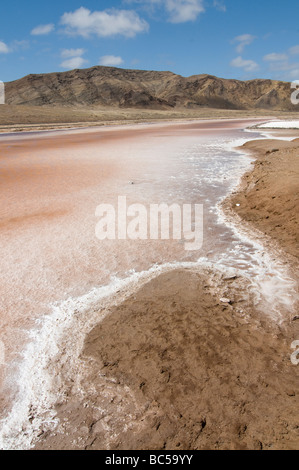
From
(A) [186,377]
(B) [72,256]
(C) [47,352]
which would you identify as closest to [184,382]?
(A) [186,377]

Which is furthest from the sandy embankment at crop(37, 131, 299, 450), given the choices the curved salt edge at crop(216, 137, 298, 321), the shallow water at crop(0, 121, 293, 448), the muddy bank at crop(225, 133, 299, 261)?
the muddy bank at crop(225, 133, 299, 261)

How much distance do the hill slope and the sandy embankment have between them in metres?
114

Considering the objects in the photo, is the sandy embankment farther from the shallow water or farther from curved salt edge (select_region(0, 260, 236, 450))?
the shallow water

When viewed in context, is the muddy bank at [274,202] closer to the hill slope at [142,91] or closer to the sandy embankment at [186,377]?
the sandy embankment at [186,377]

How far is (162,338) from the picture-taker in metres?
3.48

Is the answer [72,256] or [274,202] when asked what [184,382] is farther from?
[274,202]

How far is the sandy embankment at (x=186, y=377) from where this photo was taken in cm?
245

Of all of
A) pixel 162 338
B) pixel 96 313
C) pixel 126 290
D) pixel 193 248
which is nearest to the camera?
pixel 162 338

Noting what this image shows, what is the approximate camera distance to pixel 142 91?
116m

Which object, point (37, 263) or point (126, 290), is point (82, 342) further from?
point (37, 263)

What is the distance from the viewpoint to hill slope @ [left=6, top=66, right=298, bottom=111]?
113375 millimetres

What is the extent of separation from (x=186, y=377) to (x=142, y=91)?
12489 cm
